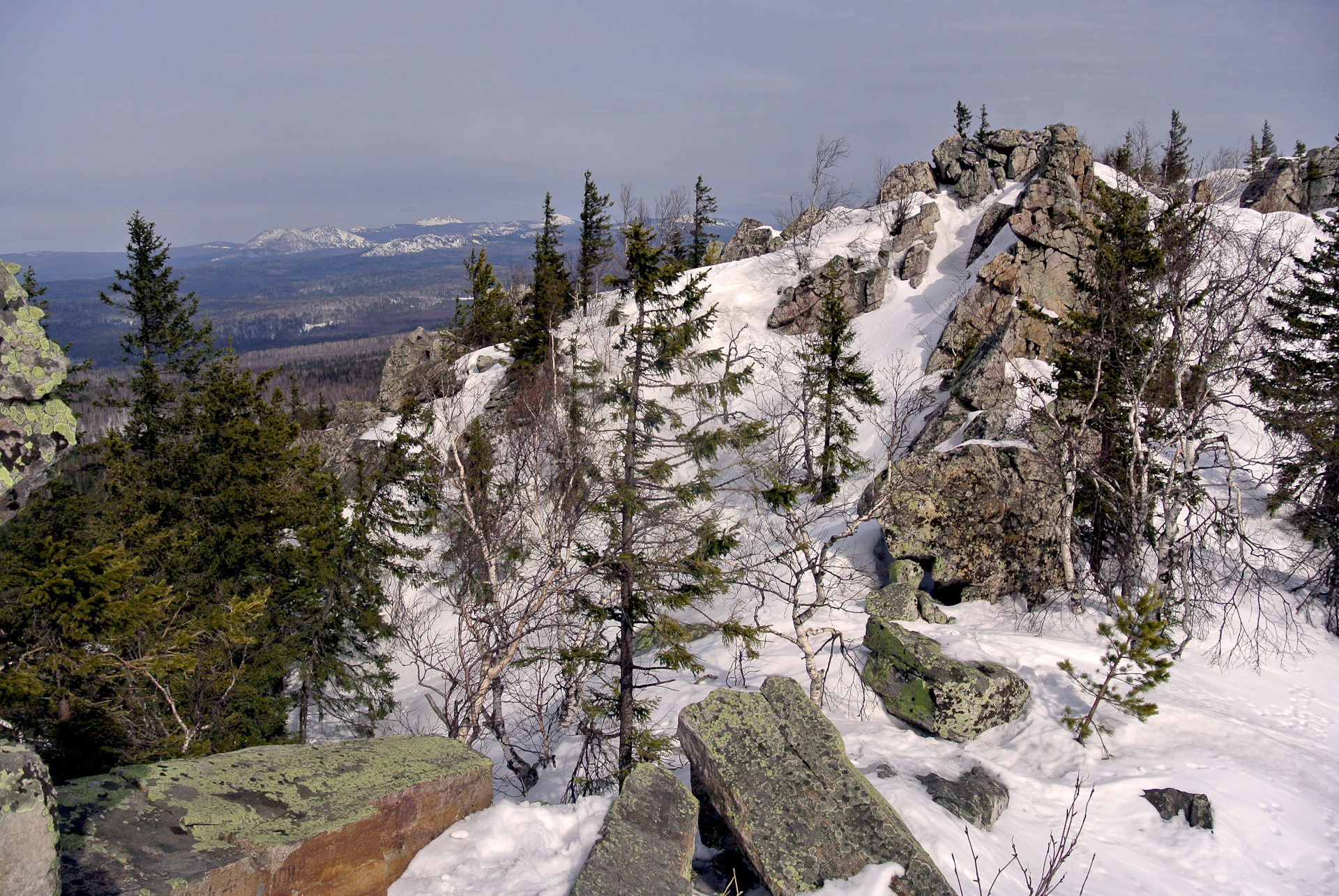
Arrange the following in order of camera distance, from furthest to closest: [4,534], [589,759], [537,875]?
1. [4,534]
2. [589,759]
3. [537,875]

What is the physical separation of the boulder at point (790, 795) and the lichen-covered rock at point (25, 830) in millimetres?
4694

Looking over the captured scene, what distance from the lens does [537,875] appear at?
490 cm

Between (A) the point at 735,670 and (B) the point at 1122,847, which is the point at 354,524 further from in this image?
(B) the point at 1122,847

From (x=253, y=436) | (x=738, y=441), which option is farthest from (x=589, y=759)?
(x=253, y=436)

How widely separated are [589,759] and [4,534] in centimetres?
1998

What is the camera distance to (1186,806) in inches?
317

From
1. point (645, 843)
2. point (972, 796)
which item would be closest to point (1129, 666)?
point (972, 796)

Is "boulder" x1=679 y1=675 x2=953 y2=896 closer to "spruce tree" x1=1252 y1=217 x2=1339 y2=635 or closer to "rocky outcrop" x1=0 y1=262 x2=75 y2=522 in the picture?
"rocky outcrop" x1=0 y1=262 x2=75 y2=522

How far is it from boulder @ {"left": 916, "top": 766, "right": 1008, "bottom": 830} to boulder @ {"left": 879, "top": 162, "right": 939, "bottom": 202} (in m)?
38.3

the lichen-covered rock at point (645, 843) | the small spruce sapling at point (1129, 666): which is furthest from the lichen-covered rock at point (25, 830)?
the small spruce sapling at point (1129, 666)

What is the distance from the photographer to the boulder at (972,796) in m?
7.62

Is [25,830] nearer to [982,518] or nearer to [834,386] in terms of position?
[982,518]

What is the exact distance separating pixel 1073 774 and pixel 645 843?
24.8ft

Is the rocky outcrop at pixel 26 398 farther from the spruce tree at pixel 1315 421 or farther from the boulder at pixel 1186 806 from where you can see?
the spruce tree at pixel 1315 421
